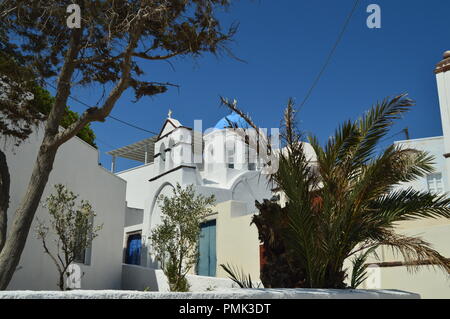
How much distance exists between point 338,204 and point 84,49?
4746 millimetres

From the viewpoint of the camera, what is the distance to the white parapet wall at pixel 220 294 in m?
5.48

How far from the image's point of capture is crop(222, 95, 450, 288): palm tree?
7.93 meters

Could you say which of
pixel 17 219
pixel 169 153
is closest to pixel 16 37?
pixel 17 219

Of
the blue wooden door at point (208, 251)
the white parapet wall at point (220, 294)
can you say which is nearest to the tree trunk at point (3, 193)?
the white parapet wall at point (220, 294)

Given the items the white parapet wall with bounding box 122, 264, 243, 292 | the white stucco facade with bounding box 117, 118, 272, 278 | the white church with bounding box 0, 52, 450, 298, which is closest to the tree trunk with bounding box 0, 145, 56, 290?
the white church with bounding box 0, 52, 450, 298

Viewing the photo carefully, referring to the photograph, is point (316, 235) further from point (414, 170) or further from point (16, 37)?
point (16, 37)

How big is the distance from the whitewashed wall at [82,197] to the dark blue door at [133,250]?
579 cm

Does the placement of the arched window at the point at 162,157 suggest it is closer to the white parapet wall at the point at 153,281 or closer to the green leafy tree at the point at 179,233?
the white parapet wall at the point at 153,281

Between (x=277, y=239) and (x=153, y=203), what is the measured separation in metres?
14.5

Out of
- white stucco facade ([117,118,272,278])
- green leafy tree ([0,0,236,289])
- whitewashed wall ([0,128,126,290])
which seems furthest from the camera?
white stucco facade ([117,118,272,278])

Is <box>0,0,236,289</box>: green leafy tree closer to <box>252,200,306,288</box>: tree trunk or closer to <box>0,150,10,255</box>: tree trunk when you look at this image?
<box>0,150,10,255</box>: tree trunk

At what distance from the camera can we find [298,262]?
831 centimetres

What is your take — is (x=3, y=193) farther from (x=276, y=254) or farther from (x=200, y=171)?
(x=200, y=171)

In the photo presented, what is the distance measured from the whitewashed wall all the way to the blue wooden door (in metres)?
2.94
